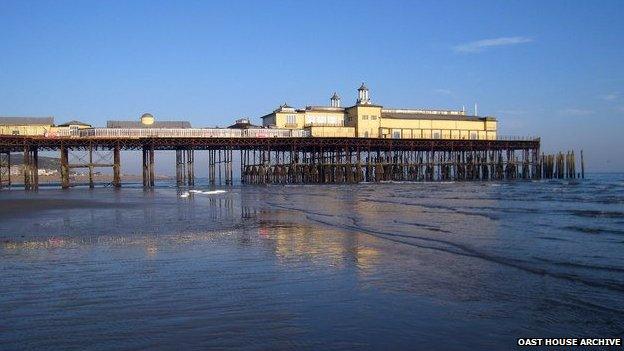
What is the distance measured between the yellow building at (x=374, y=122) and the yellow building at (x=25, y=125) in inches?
1015

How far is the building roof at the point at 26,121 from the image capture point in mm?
58469

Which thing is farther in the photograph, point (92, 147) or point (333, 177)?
point (333, 177)

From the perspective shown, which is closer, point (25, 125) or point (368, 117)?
point (25, 125)

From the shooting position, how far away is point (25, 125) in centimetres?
5825

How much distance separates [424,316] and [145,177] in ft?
179

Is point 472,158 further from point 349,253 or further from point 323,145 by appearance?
point 349,253

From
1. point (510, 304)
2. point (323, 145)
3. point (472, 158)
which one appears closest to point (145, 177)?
point (323, 145)

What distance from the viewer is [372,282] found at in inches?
303

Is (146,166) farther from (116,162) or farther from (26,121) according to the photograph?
(26,121)

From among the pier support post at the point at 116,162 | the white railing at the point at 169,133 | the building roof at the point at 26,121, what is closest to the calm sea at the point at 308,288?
the white railing at the point at 169,133

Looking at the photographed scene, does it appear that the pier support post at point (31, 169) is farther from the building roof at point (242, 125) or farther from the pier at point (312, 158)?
the building roof at point (242, 125)

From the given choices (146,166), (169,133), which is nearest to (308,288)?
(169,133)

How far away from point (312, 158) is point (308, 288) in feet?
192

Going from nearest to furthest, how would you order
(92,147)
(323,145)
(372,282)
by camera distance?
(372,282), (92,147), (323,145)
